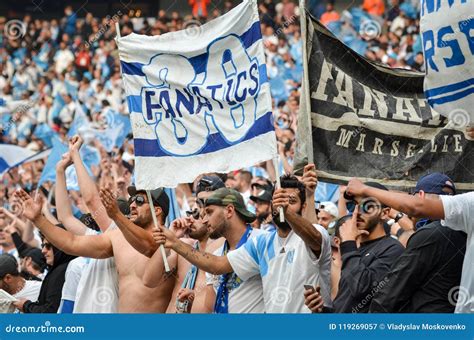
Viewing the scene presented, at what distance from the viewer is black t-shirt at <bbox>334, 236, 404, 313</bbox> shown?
247 inches

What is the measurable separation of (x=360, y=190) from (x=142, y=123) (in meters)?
2.25

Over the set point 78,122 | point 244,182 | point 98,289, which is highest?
point 98,289

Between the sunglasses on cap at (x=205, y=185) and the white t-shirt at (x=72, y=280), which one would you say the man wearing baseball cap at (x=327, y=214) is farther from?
the white t-shirt at (x=72, y=280)

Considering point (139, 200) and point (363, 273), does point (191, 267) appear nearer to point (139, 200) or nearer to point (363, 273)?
point (139, 200)

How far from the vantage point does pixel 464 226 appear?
5543mm

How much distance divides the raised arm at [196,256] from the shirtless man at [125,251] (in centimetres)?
50

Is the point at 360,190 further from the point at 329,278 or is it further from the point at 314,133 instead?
the point at 314,133

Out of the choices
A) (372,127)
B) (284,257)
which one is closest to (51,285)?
(284,257)

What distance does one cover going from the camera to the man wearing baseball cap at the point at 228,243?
6797 mm

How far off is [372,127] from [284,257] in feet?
3.78

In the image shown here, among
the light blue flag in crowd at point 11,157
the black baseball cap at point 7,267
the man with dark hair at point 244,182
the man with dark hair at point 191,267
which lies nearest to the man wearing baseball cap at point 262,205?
the man with dark hair at point 191,267

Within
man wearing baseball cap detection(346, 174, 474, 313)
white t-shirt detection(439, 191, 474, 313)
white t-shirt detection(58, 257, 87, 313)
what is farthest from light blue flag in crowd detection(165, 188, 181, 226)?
white t-shirt detection(439, 191, 474, 313)

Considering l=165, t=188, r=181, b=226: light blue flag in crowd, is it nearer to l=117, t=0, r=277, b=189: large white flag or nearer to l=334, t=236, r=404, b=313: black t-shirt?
l=117, t=0, r=277, b=189: large white flag

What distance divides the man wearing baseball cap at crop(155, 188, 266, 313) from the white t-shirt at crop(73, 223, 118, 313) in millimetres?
766
